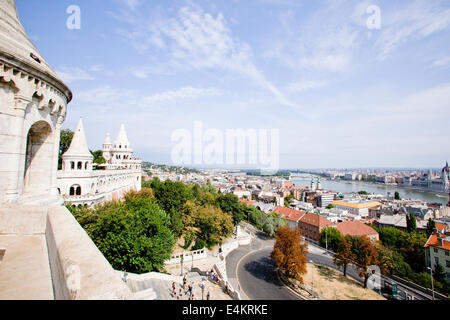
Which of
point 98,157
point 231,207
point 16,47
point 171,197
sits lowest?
point 231,207

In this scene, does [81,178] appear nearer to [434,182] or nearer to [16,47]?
[16,47]

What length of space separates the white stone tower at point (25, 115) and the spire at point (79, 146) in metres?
12.0

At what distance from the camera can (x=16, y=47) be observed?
9.32m

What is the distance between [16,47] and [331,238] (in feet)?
137

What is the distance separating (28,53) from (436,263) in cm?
4317

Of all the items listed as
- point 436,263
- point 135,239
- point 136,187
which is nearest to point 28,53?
point 135,239

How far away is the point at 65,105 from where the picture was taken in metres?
12.7

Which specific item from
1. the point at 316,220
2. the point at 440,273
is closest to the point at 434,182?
the point at 316,220

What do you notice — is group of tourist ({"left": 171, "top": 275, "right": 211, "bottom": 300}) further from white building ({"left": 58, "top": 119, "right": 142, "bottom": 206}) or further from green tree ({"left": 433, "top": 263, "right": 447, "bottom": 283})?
green tree ({"left": 433, "top": 263, "right": 447, "bottom": 283})

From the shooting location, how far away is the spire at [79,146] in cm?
2314

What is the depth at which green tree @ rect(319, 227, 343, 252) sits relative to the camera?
36.9 m

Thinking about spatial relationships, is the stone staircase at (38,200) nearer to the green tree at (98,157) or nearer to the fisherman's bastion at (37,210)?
the fisherman's bastion at (37,210)
